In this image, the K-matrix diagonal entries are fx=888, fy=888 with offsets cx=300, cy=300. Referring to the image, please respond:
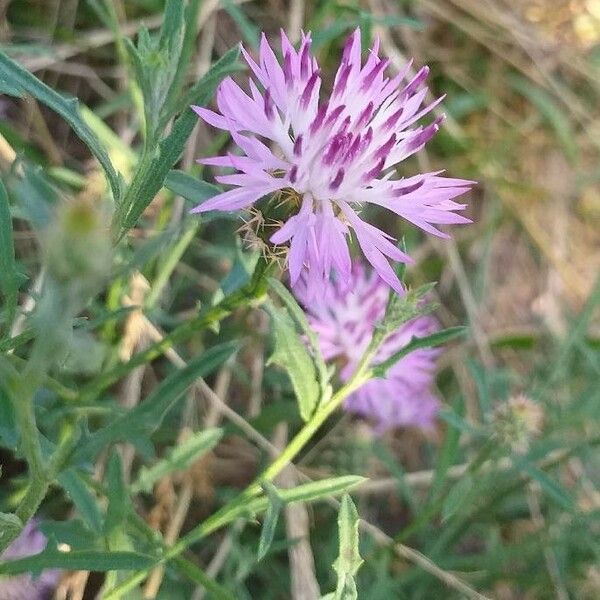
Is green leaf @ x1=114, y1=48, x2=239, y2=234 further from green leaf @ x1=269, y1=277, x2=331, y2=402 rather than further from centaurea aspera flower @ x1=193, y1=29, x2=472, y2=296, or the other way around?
green leaf @ x1=269, y1=277, x2=331, y2=402

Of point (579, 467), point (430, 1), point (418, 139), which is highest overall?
point (430, 1)

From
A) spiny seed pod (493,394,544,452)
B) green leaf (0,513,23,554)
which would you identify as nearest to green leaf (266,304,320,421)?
green leaf (0,513,23,554)

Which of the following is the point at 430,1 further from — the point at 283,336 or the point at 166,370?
the point at 283,336

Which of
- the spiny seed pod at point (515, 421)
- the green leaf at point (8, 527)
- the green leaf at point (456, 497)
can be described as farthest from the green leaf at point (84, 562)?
the spiny seed pod at point (515, 421)

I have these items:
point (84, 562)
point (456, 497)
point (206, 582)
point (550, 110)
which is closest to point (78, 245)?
point (84, 562)

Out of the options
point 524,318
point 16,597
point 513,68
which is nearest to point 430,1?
point 513,68

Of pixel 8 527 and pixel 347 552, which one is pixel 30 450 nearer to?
pixel 8 527

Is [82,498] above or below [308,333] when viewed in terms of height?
below
